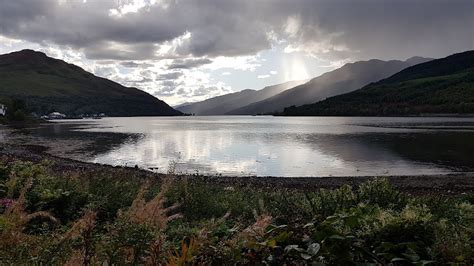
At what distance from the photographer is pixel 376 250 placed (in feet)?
15.2

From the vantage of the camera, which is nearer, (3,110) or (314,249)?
(314,249)

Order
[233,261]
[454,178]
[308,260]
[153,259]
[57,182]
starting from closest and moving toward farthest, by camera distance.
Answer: [153,259]
[308,260]
[233,261]
[57,182]
[454,178]

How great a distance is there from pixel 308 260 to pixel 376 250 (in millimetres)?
1031

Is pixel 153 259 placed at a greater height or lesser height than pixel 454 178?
greater

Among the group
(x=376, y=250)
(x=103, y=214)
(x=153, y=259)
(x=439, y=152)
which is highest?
(x=153, y=259)

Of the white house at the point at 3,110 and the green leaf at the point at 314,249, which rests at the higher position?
the white house at the point at 3,110

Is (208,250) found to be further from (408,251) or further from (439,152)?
(439,152)

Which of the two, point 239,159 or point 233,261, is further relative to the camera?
point 239,159

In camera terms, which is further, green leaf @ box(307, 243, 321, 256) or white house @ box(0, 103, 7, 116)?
white house @ box(0, 103, 7, 116)

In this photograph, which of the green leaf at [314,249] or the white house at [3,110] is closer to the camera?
the green leaf at [314,249]

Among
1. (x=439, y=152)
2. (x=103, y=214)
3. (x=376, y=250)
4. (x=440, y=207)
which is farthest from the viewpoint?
(x=439, y=152)

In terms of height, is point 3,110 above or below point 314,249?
above

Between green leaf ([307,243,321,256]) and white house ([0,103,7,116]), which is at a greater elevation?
white house ([0,103,7,116])

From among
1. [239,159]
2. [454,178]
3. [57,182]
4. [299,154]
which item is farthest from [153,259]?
[299,154]
